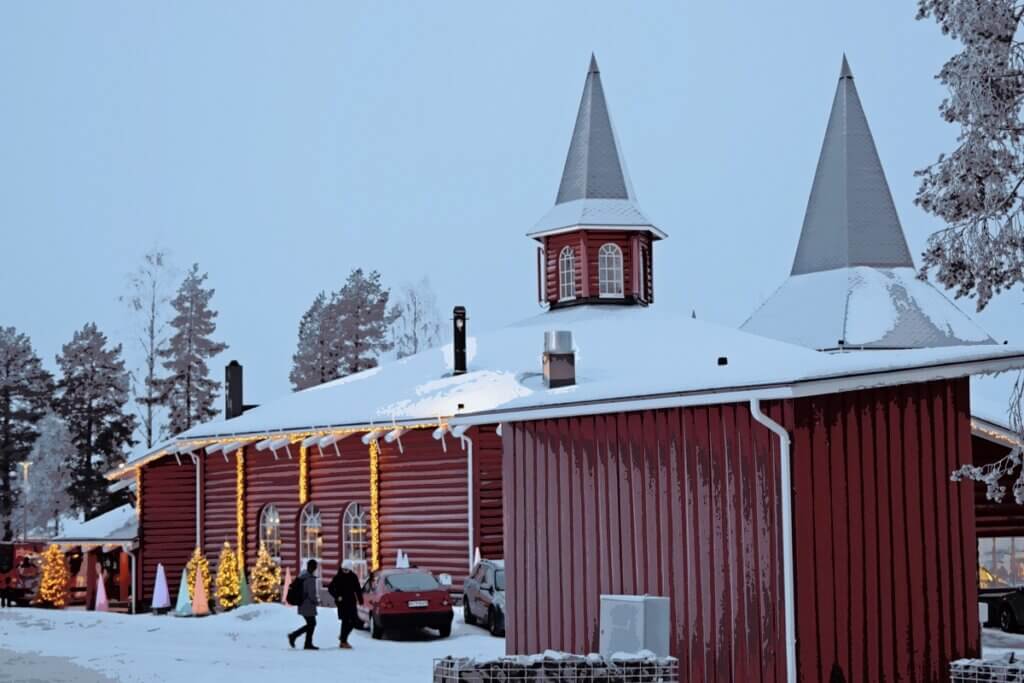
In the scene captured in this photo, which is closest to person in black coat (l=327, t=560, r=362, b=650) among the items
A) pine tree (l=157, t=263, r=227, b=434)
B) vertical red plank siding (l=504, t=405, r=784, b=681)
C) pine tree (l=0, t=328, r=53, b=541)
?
vertical red plank siding (l=504, t=405, r=784, b=681)

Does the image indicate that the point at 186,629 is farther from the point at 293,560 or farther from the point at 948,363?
the point at 948,363

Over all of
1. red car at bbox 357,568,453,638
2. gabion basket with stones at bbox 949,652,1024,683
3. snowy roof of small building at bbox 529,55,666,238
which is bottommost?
red car at bbox 357,568,453,638

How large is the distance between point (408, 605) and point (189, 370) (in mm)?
45708

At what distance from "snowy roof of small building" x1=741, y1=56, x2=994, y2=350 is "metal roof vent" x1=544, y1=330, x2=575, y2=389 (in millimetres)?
18067

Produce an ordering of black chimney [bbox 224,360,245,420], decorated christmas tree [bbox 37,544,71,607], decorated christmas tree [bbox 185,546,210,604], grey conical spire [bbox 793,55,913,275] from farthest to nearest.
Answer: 1. grey conical spire [bbox 793,55,913,275]
2. decorated christmas tree [bbox 37,544,71,607]
3. black chimney [bbox 224,360,245,420]
4. decorated christmas tree [bbox 185,546,210,604]

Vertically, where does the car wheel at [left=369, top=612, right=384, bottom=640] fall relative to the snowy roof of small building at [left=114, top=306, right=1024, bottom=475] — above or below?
below

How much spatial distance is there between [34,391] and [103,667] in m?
59.6

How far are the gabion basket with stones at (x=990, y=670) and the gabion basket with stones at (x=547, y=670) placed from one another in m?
2.86

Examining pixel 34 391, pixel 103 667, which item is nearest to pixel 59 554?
pixel 103 667

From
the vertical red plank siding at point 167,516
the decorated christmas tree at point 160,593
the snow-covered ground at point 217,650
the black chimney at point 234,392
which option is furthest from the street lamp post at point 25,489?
the snow-covered ground at point 217,650

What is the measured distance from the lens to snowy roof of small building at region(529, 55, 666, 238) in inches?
1581

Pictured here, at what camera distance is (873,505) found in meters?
15.8

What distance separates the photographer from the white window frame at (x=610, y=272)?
130ft

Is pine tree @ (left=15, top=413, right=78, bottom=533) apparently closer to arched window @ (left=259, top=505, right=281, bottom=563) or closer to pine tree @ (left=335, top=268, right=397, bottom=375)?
pine tree @ (left=335, top=268, right=397, bottom=375)
